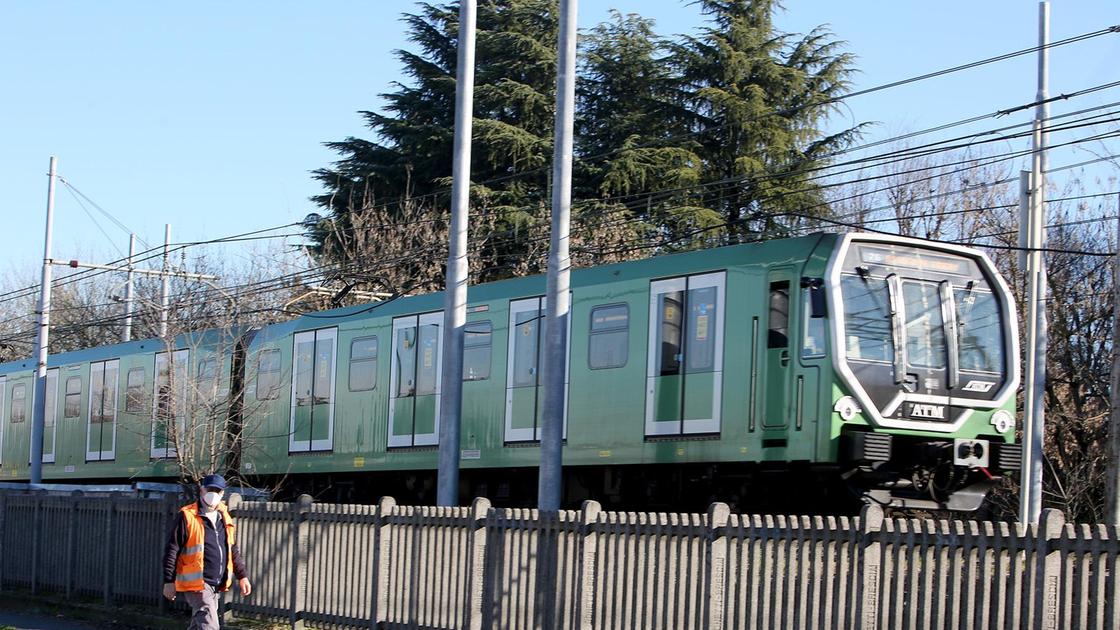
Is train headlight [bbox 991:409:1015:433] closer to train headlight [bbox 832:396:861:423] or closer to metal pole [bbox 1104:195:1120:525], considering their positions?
metal pole [bbox 1104:195:1120:525]

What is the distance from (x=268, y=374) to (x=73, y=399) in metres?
8.28

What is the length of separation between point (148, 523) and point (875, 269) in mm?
8323

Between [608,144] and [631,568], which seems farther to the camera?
[608,144]

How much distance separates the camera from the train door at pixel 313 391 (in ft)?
73.5

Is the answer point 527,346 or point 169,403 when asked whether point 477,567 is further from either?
point 169,403

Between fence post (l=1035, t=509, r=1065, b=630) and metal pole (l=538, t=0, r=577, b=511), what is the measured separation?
6.53 metres

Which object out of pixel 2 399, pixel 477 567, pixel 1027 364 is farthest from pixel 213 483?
pixel 2 399

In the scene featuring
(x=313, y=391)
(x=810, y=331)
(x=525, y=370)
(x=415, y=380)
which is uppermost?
(x=810, y=331)

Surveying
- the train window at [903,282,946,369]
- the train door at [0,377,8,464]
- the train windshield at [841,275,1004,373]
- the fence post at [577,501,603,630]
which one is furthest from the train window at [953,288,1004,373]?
the train door at [0,377,8,464]

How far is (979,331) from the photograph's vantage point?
1556 cm

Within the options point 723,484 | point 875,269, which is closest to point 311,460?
point 723,484

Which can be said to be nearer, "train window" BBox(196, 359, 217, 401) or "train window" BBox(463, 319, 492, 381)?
"train window" BBox(463, 319, 492, 381)

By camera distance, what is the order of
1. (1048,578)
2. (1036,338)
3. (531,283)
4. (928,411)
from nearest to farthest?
(1048,578), (928,411), (531,283), (1036,338)

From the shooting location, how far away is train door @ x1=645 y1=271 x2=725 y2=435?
15383mm
